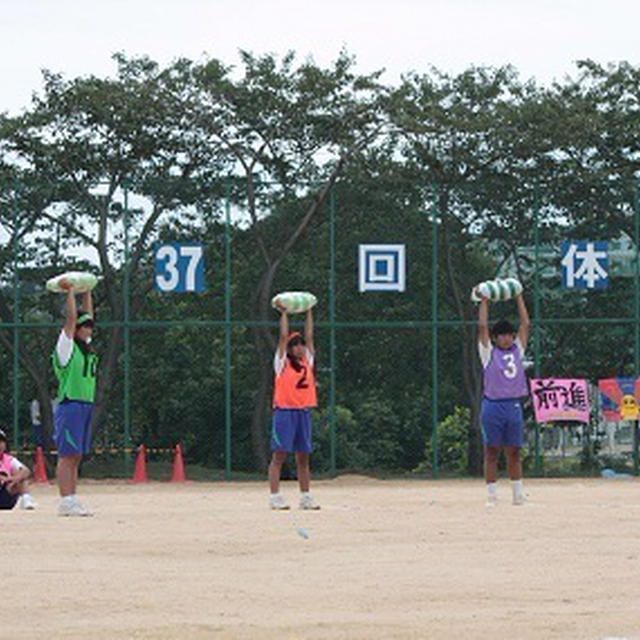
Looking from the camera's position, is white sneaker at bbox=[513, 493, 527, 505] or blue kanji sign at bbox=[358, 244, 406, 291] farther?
blue kanji sign at bbox=[358, 244, 406, 291]

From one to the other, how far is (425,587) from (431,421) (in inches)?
815

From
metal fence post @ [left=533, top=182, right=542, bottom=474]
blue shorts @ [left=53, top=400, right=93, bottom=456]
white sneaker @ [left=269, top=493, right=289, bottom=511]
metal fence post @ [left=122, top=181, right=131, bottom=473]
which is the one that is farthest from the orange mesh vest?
metal fence post @ [left=533, top=182, right=542, bottom=474]

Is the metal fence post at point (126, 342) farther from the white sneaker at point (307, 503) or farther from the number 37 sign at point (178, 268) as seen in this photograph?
the white sneaker at point (307, 503)

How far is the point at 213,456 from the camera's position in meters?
31.6

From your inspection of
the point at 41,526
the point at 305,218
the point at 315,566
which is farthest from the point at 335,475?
the point at 315,566

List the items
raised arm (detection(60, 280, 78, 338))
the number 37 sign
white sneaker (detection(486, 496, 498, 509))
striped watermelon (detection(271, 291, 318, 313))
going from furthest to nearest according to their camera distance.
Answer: the number 37 sign
striped watermelon (detection(271, 291, 318, 313))
white sneaker (detection(486, 496, 498, 509))
raised arm (detection(60, 280, 78, 338))

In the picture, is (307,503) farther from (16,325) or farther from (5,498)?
(16,325)

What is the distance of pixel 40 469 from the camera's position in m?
29.9

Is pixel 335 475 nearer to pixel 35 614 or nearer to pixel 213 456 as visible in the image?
pixel 213 456

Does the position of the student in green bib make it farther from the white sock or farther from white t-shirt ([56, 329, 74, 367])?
the white sock

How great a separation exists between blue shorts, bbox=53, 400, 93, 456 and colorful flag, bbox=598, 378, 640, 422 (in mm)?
14172

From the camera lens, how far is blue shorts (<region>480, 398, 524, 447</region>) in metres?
19.6

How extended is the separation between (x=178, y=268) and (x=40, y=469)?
3.35 metres

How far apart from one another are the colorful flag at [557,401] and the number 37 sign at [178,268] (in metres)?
4.82
